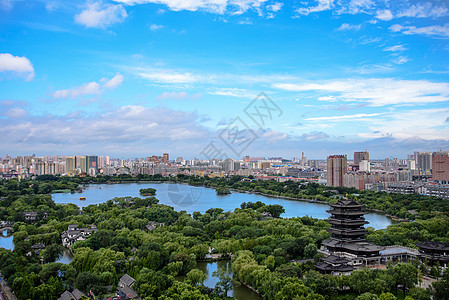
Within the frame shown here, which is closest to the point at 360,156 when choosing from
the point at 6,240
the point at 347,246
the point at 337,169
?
the point at 337,169

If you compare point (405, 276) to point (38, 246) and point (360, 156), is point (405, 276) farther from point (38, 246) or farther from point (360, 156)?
point (360, 156)

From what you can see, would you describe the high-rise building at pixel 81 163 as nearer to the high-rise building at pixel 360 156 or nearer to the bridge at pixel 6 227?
the high-rise building at pixel 360 156

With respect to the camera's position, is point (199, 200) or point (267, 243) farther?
point (199, 200)

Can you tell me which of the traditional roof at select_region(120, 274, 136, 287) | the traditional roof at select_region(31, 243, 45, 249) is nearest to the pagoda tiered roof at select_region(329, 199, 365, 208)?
the traditional roof at select_region(120, 274, 136, 287)

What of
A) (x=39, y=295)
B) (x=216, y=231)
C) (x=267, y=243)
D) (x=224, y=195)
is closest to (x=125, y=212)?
(x=216, y=231)

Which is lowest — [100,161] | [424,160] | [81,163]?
[81,163]

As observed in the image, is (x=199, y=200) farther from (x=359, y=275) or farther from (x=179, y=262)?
(x=359, y=275)
